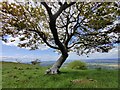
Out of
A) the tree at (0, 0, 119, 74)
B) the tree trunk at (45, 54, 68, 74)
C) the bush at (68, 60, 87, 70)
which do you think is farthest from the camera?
the bush at (68, 60, 87, 70)

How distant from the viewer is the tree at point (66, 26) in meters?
6.68

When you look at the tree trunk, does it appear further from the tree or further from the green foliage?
the green foliage

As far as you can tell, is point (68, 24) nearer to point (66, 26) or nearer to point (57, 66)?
point (66, 26)

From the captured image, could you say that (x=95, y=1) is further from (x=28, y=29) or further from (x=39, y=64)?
(x=39, y=64)

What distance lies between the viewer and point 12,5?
6602 millimetres

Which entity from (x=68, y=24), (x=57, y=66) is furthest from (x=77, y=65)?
(x=68, y=24)

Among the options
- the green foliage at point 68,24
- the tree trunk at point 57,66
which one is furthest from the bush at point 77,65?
the tree trunk at point 57,66

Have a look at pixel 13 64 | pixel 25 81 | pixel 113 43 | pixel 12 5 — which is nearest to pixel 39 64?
pixel 13 64

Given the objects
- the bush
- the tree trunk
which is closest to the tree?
the tree trunk

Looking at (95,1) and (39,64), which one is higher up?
(95,1)

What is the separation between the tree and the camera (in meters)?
6.68

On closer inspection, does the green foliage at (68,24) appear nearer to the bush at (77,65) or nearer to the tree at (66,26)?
the tree at (66,26)

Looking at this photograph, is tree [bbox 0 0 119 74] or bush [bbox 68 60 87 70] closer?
tree [bbox 0 0 119 74]

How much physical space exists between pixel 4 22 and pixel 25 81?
2144 mm
